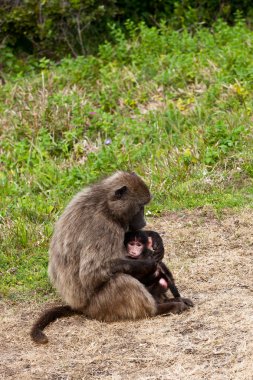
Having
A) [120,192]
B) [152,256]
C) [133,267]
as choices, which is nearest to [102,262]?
[133,267]

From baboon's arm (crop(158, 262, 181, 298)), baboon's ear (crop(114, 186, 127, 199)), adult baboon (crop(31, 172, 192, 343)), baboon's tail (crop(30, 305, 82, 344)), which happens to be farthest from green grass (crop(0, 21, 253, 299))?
baboon's ear (crop(114, 186, 127, 199))

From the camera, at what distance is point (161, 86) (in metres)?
11.2

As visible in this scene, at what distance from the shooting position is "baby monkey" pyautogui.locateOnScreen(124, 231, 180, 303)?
6.31 m

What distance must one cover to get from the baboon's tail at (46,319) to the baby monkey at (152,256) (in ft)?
1.90

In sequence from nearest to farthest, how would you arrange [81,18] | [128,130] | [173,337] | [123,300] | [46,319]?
1. [173,337]
2. [123,300]
3. [46,319]
4. [128,130]
5. [81,18]

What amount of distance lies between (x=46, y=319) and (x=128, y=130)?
4.49m

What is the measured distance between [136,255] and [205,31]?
7.03 m

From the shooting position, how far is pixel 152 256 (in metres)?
6.29

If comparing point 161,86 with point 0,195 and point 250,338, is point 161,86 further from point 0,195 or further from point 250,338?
point 250,338

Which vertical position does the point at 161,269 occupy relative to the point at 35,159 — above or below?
above

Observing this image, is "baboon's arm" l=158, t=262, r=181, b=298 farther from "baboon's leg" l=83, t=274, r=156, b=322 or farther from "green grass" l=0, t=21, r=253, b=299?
"green grass" l=0, t=21, r=253, b=299

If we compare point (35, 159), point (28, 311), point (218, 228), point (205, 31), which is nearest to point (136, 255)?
point (28, 311)

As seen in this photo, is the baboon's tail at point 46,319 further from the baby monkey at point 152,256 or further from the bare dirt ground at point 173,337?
the baby monkey at point 152,256

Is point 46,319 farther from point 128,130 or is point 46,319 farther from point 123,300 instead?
point 128,130
